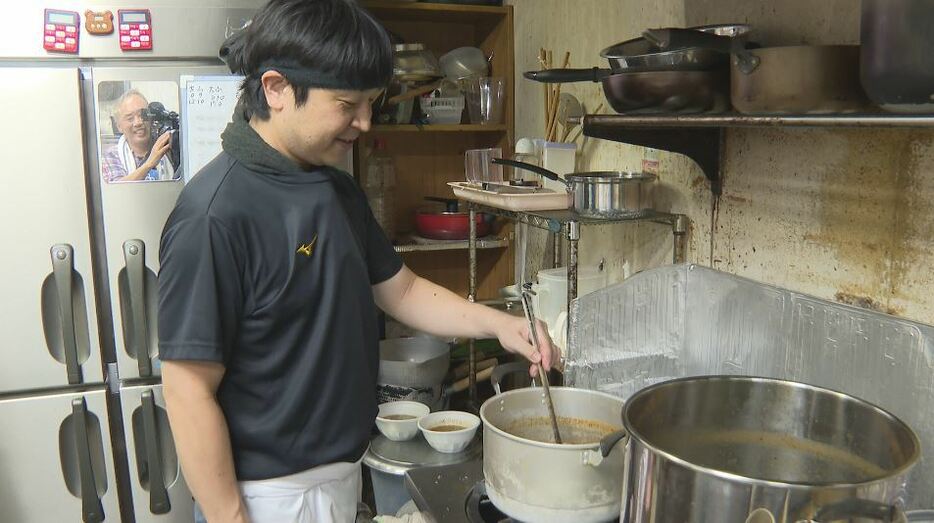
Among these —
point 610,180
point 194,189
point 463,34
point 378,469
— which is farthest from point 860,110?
point 463,34

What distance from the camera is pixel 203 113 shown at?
190cm

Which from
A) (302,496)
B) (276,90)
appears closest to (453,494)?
(302,496)

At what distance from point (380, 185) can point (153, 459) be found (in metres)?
1.26

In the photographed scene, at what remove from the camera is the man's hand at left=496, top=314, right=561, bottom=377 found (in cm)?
132

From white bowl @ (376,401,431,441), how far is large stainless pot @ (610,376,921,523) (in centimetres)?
106

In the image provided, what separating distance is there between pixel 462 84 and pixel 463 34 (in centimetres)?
34

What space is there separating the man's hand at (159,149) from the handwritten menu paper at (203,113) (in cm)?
4

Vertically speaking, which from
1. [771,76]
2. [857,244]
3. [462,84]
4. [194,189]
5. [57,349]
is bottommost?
[57,349]

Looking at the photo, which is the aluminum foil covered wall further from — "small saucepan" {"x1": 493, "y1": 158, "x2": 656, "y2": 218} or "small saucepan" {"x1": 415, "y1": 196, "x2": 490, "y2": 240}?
"small saucepan" {"x1": 415, "y1": 196, "x2": 490, "y2": 240}

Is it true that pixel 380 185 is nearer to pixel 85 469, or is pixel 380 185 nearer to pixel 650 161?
pixel 650 161

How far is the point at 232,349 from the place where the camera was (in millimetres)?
1156

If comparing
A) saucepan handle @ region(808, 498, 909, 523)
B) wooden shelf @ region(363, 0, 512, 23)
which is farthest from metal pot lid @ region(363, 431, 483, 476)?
wooden shelf @ region(363, 0, 512, 23)

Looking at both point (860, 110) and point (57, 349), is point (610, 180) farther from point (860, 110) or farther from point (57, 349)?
point (57, 349)

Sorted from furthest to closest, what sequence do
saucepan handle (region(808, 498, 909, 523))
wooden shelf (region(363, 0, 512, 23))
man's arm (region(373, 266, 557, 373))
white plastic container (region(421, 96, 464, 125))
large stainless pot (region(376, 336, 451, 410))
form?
white plastic container (region(421, 96, 464, 125)) → wooden shelf (region(363, 0, 512, 23)) → large stainless pot (region(376, 336, 451, 410)) → man's arm (region(373, 266, 557, 373)) → saucepan handle (region(808, 498, 909, 523))
